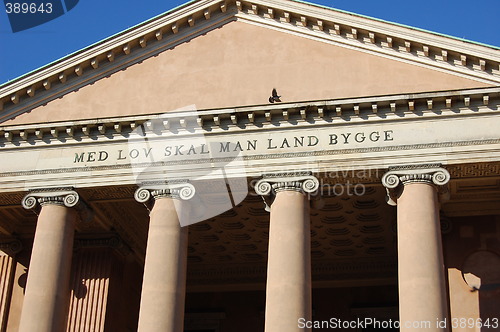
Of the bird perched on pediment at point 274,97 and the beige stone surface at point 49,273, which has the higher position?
the bird perched on pediment at point 274,97

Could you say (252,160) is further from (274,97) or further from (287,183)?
(274,97)

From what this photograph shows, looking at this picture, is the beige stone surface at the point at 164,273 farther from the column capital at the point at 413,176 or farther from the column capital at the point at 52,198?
the column capital at the point at 413,176

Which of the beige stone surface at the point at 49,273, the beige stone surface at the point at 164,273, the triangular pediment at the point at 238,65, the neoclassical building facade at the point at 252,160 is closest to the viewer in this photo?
the beige stone surface at the point at 164,273

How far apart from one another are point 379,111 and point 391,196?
2.65 metres

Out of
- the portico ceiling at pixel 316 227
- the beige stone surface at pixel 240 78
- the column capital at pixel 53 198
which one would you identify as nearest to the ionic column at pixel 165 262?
the portico ceiling at pixel 316 227

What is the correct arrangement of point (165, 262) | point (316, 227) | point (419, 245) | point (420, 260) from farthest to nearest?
1. point (316, 227)
2. point (165, 262)
3. point (419, 245)
4. point (420, 260)

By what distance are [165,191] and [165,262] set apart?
2377mm

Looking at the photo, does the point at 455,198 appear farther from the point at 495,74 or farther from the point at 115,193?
the point at 115,193

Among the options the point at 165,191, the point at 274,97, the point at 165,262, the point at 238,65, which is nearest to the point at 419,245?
the point at 274,97

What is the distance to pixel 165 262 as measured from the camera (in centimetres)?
2372

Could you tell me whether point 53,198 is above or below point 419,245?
above

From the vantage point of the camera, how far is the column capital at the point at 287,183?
2398 centimetres

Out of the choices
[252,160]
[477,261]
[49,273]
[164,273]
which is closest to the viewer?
[164,273]

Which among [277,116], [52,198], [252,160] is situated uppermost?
[277,116]
